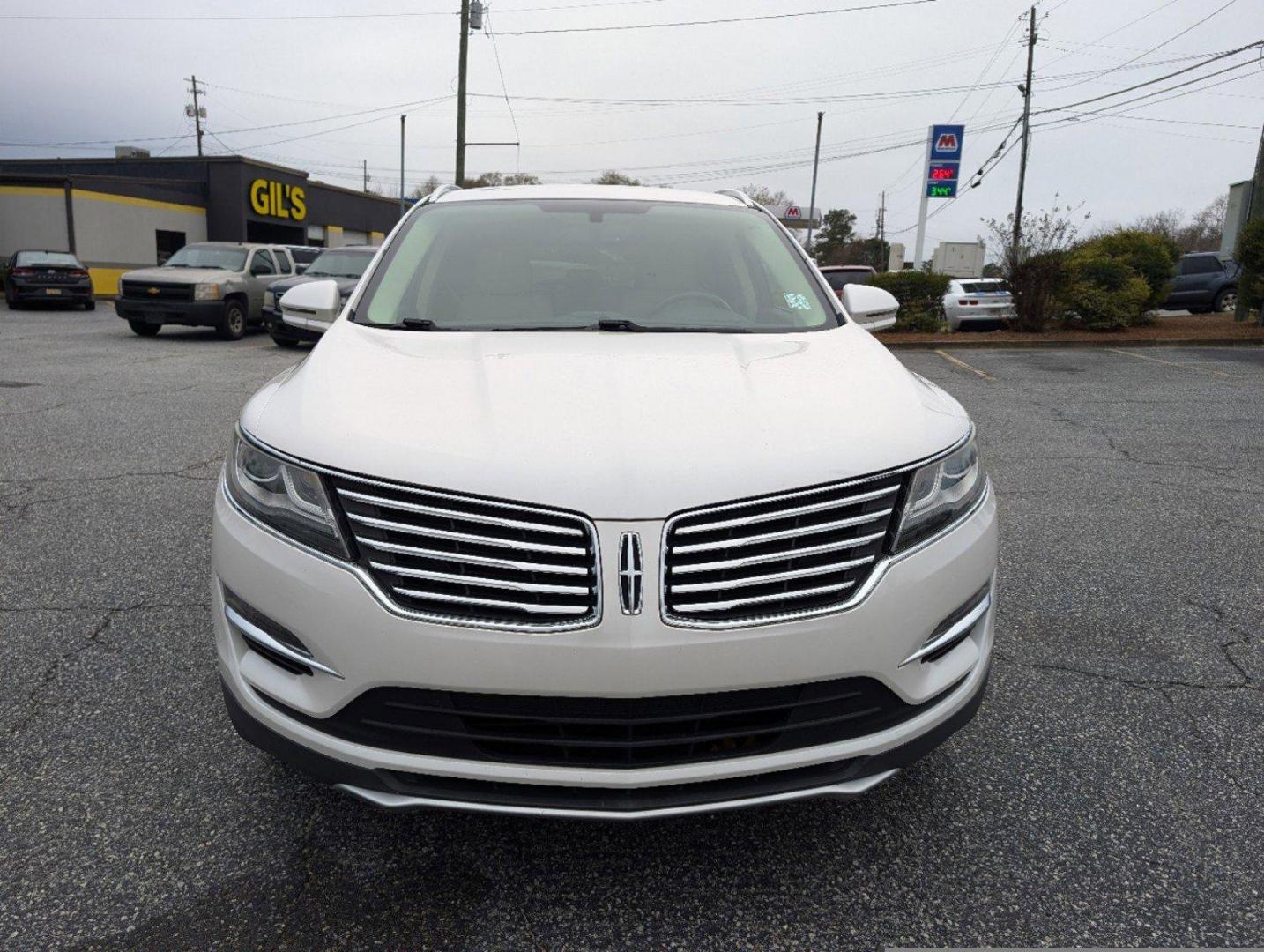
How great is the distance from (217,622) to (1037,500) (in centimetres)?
515

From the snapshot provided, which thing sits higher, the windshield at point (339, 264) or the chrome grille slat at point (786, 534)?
the windshield at point (339, 264)

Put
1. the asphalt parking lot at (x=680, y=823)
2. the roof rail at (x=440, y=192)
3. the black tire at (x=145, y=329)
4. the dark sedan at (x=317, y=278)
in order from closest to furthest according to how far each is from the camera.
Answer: the asphalt parking lot at (x=680, y=823) < the roof rail at (x=440, y=192) < the dark sedan at (x=317, y=278) < the black tire at (x=145, y=329)

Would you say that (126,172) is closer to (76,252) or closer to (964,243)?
(76,252)

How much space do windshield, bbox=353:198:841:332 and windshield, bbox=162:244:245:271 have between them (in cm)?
1540

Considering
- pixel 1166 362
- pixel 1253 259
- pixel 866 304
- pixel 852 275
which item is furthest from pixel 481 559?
pixel 1253 259

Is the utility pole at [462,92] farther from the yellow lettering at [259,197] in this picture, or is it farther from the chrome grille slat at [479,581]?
the chrome grille slat at [479,581]

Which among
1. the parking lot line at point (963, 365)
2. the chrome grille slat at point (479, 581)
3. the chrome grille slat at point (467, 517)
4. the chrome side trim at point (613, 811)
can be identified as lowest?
the parking lot line at point (963, 365)

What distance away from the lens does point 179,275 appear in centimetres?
1667

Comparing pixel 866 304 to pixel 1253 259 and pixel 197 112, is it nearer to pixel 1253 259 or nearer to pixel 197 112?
pixel 1253 259

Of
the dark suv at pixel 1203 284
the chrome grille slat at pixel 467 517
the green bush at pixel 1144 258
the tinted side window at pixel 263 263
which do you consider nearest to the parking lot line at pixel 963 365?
the green bush at pixel 1144 258

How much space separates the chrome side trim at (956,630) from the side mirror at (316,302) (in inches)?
99.6

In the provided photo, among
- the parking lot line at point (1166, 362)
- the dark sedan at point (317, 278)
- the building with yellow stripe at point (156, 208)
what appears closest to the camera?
the parking lot line at point (1166, 362)

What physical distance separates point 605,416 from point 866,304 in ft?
6.43

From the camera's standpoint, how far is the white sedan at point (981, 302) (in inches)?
698
